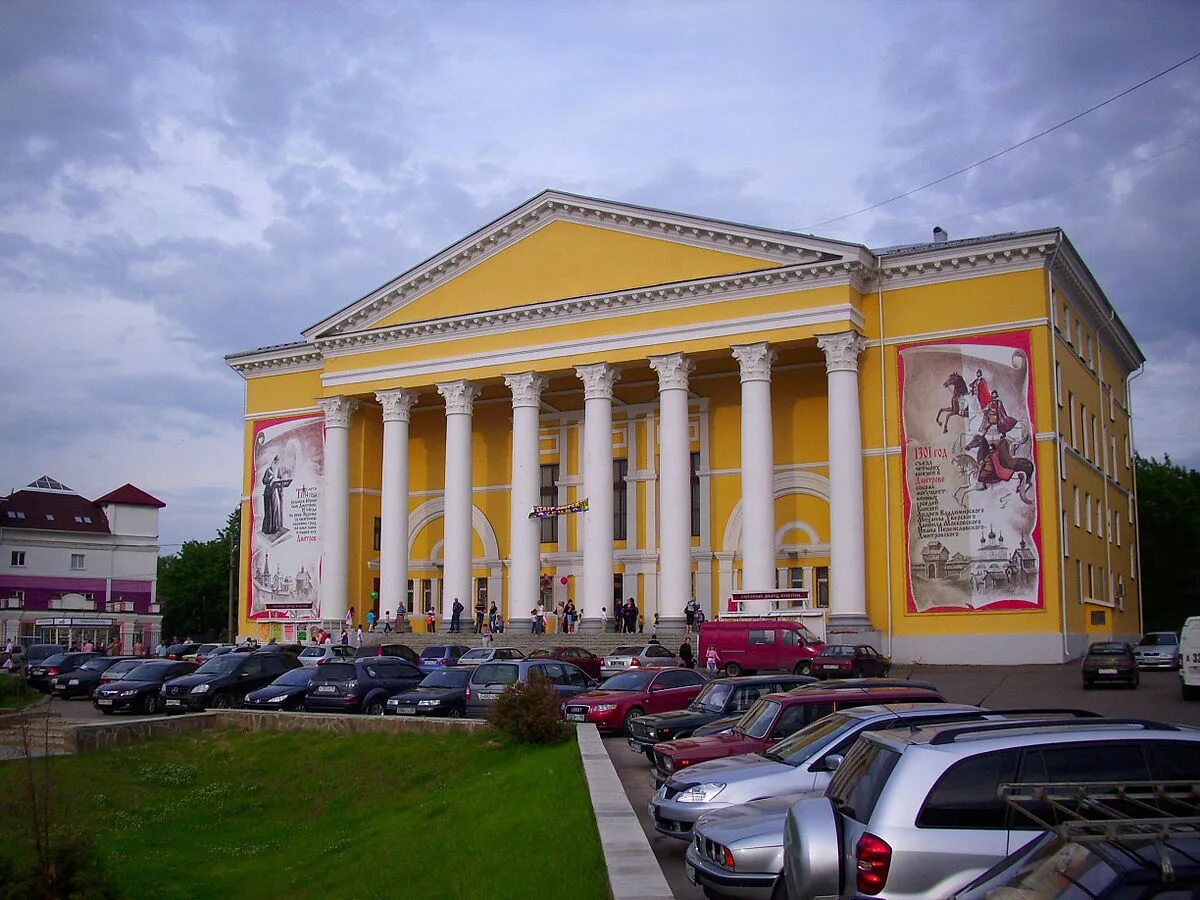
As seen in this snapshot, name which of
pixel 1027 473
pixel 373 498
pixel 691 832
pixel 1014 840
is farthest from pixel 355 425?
pixel 1014 840

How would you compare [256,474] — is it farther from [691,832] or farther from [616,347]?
[691,832]

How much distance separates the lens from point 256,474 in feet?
181

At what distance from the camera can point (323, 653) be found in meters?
37.3

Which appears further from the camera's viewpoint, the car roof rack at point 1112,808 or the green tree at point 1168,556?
the green tree at point 1168,556

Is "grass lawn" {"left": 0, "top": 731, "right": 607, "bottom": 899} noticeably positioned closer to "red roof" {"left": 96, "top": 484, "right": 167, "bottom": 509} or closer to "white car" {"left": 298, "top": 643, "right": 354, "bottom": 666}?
"white car" {"left": 298, "top": 643, "right": 354, "bottom": 666}

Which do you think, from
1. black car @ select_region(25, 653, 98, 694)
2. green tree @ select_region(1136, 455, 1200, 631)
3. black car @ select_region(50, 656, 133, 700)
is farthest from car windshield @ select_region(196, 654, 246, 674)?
green tree @ select_region(1136, 455, 1200, 631)

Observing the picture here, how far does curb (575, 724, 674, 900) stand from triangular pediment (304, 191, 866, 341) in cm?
2877

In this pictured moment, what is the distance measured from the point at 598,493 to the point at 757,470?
21.2 feet

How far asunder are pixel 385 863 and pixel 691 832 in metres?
4.83

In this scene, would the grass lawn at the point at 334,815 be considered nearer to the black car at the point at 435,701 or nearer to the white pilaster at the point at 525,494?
the black car at the point at 435,701

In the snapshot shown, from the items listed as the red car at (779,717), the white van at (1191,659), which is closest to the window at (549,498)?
the white van at (1191,659)

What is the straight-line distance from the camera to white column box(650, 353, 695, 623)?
42.8 meters

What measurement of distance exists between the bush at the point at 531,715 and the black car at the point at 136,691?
39.4ft

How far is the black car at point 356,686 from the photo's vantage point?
88.9 feet
